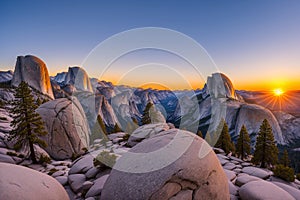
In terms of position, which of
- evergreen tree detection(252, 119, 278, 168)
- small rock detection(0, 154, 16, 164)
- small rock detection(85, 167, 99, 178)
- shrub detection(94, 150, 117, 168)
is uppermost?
shrub detection(94, 150, 117, 168)

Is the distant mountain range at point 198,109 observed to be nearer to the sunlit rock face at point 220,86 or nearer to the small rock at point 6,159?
the sunlit rock face at point 220,86

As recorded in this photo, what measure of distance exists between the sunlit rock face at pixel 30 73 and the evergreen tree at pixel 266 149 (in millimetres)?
75590

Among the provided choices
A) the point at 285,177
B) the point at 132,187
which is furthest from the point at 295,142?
the point at 132,187

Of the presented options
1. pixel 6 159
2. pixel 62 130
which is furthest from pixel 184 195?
pixel 62 130

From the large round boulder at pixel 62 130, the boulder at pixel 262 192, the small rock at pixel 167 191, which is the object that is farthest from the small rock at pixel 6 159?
the boulder at pixel 262 192

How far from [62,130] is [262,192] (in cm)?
2024

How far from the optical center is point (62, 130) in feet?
64.2

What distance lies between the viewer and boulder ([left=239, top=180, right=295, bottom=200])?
646 cm

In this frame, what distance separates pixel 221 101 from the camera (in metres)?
65.8

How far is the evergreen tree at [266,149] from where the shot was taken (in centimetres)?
2002

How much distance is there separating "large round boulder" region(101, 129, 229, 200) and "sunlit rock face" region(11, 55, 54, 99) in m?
75.3

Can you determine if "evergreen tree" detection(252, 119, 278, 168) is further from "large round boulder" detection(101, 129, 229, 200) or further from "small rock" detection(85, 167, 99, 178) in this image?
"small rock" detection(85, 167, 99, 178)

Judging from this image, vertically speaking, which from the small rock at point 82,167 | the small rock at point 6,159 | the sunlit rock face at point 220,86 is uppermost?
the sunlit rock face at point 220,86

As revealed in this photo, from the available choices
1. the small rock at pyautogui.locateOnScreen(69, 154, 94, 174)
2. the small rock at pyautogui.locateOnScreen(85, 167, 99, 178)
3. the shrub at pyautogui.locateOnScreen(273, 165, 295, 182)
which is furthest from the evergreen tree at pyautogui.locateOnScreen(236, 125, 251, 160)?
the small rock at pyautogui.locateOnScreen(85, 167, 99, 178)
